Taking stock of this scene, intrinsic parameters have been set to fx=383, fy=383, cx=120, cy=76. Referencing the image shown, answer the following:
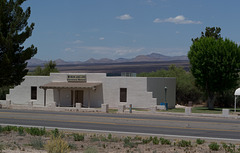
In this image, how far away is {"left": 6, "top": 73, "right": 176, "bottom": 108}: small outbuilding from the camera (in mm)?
42250

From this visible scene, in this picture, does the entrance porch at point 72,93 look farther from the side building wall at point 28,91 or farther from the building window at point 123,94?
the building window at point 123,94

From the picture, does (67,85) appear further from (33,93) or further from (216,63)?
(216,63)

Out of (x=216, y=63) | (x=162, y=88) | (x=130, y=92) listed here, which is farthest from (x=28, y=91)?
(x=216, y=63)

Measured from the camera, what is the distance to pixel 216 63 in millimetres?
44281

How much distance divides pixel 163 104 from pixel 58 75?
1342cm

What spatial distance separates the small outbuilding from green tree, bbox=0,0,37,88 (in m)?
21.6

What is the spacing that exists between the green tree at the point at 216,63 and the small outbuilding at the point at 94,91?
12.2ft

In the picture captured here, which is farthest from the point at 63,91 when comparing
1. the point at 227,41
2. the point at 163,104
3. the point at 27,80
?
the point at 227,41

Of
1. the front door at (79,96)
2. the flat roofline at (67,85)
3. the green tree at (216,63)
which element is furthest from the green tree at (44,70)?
the green tree at (216,63)

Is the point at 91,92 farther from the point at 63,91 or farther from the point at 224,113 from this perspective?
the point at 224,113

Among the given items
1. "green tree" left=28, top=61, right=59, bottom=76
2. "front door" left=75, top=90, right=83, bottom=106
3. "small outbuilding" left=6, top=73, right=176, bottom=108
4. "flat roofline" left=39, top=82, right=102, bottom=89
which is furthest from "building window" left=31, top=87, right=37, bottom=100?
"green tree" left=28, top=61, right=59, bottom=76

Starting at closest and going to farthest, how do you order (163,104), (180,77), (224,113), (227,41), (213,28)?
1. (224,113)
2. (163,104)
3. (227,41)
4. (213,28)
5. (180,77)

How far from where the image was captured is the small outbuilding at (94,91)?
42250 mm

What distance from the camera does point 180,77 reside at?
2468 inches
